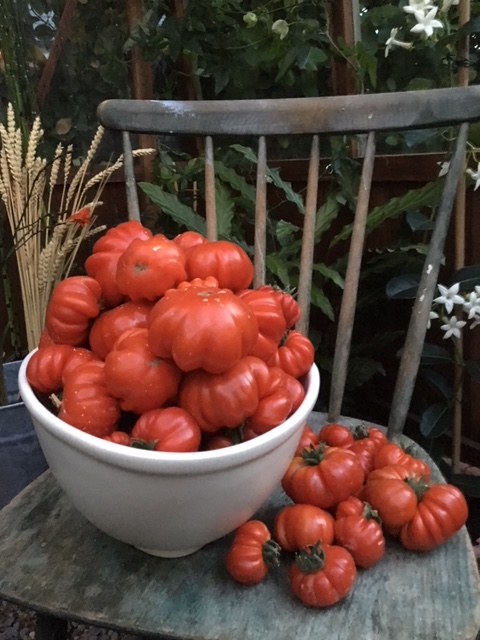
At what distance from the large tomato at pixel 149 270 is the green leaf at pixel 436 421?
725mm

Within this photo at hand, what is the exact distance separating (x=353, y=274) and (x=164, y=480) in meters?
0.43

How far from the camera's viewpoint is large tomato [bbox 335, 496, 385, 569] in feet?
1.67

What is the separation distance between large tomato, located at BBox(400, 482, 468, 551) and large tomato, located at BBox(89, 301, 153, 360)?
1.00 ft

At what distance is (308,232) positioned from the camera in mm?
779

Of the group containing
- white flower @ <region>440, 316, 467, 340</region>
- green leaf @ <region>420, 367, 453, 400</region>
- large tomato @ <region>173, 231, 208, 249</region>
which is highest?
large tomato @ <region>173, 231, 208, 249</region>

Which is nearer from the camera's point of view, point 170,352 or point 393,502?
point 170,352

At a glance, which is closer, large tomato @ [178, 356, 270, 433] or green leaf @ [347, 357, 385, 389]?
large tomato @ [178, 356, 270, 433]

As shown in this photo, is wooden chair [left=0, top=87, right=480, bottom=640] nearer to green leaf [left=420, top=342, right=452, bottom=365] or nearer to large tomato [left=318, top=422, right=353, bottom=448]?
large tomato [left=318, top=422, right=353, bottom=448]

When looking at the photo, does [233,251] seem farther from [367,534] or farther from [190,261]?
[367,534]

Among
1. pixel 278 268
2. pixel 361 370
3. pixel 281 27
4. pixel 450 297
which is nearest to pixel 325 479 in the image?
pixel 450 297

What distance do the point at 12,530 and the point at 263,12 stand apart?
1.10 metres

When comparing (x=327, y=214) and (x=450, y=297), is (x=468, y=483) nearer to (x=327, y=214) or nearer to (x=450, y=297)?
(x=450, y=297)

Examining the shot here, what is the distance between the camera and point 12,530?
1.90ft

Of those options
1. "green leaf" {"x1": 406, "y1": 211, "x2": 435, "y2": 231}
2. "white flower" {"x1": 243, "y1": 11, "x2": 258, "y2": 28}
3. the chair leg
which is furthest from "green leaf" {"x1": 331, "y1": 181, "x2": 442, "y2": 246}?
the chair leg
